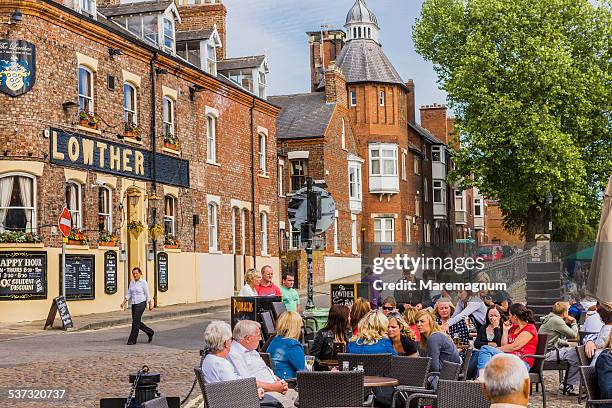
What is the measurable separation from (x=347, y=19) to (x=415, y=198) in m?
13.4

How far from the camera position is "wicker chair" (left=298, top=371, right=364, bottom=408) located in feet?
27.6

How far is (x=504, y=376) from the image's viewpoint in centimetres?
561

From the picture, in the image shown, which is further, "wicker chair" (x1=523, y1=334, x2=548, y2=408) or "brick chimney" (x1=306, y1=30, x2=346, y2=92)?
"brick chimney" (x1=306, y1=30, x2=346, y2=92)

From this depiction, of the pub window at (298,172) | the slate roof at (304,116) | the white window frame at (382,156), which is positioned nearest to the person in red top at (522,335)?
the pub window at (298,172)

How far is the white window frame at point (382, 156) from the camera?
201 ft

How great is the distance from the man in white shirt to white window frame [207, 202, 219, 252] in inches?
1295

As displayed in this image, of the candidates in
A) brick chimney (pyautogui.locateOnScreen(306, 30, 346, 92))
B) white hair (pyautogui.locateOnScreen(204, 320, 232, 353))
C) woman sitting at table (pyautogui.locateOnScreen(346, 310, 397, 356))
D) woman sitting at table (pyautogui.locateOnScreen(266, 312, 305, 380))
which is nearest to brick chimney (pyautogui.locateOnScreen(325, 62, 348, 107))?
brick chimney (pyautogui.locateOnScreen(306, 30, 346, 92))

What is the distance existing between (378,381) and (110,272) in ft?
70.6

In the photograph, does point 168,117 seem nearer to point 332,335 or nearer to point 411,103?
point 332,335

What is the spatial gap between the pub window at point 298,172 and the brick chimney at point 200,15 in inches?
429

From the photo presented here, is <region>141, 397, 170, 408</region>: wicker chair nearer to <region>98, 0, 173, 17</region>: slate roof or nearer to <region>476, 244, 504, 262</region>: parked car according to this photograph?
<region>476, 244, 504, 262</region>: parked car

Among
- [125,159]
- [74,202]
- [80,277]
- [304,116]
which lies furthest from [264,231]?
[80,277]

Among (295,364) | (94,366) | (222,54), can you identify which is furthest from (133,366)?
(222,54)

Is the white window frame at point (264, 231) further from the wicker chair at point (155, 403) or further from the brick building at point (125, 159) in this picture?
the wicker chair at point (155, 403)
